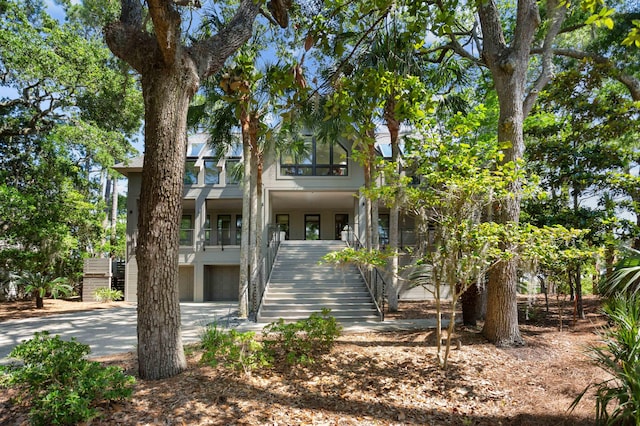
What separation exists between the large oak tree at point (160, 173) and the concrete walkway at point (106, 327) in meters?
2.99

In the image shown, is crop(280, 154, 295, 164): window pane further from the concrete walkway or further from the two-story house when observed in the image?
the concrete walkway

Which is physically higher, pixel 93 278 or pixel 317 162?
pixel 317 162

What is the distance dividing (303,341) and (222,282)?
13397mm

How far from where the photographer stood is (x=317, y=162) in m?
16.8

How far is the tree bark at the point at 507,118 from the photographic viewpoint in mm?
6328

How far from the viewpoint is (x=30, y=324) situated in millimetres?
10398

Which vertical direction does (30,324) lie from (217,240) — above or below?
below

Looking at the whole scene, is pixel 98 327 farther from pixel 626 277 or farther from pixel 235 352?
pixel 626 277

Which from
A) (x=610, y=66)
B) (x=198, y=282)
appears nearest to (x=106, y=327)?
(x=198, y=282)

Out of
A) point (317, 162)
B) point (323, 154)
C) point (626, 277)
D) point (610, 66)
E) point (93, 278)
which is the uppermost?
point (610, 66)

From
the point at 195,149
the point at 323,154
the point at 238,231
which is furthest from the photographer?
the point at 195,149

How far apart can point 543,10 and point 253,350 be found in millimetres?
10661

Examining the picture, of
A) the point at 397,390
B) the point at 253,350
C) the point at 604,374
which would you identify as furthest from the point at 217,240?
the point at 604,374

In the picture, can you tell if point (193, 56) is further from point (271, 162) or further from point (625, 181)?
point (271, 162)
